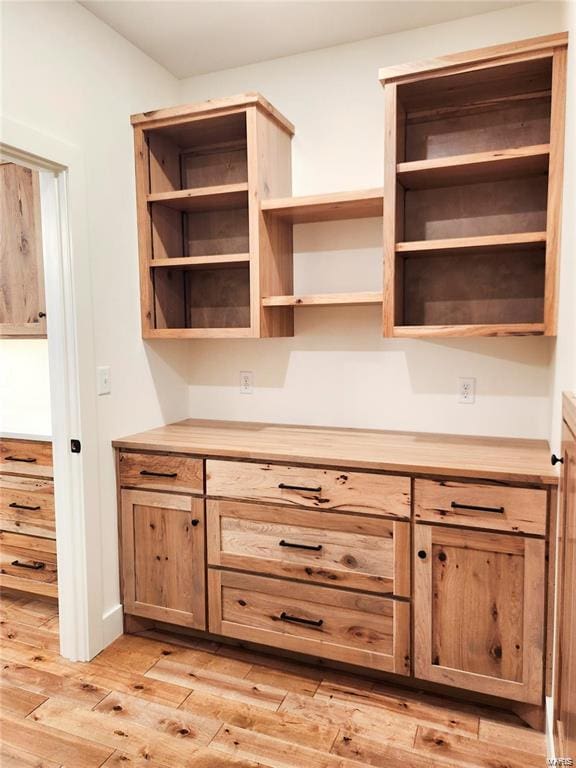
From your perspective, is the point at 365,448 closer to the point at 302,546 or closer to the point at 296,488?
the point at 296,488

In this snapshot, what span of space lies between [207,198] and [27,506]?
1.81m

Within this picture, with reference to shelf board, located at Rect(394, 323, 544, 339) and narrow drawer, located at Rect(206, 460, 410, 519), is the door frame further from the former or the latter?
shelf board, located at Rect(394, 323, 544, 339)

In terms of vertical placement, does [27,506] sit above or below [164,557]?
above

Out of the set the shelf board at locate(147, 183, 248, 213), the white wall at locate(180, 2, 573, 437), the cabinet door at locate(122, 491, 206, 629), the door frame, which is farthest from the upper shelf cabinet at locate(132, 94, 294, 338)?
the cabinet door at locate(122, 491, 206, 629)

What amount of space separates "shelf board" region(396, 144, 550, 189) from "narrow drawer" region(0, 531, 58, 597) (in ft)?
→ 7.98

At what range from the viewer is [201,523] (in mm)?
2342

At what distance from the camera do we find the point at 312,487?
2133 mm

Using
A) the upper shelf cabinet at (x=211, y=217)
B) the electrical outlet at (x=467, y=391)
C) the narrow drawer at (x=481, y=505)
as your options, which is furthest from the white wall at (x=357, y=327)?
the narrow drawer at (x=481, y=505)

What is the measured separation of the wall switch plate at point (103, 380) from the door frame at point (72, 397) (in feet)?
0.13

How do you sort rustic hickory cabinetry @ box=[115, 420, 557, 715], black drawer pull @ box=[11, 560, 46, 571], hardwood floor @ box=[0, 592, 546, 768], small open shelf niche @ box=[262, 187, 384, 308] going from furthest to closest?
black drawer pull @ box=[11, 560, 46, 571]
small open shelf niche @ box=[262, 187, 384, 308]
rustic hickory cabinetry @ box=[115, 420, 557, 715]
hardwood floor @ box=[0, 592, 546, 768]

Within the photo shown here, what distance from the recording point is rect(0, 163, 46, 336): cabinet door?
265 centimetres

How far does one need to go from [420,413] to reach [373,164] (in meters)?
1.19

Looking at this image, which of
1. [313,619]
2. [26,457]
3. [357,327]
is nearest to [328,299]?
[357,327]

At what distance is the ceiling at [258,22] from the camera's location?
221 cm
